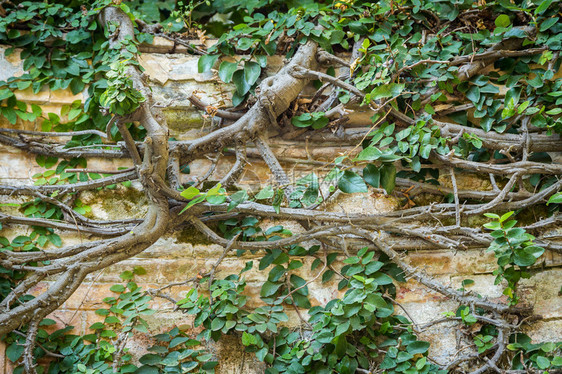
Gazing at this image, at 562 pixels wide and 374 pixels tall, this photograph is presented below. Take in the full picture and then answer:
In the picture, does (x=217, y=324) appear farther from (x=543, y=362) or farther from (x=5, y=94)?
(x=5, y=94)

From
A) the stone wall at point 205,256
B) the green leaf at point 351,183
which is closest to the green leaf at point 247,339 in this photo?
the stone wall at point 205,256

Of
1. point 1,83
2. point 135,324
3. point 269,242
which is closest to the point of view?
point 135,324

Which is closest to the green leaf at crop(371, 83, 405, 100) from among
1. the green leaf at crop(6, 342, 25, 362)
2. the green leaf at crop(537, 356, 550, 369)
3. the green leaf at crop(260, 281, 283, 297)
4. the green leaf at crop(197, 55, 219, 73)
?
the green leaf at crop(197, 55, 219, 73)

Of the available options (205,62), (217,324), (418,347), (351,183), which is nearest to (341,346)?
(418,347)

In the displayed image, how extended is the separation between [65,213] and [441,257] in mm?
1618

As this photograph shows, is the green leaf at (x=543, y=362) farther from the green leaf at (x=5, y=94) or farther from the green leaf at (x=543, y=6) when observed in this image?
the green leaf at (x=5, y=94)

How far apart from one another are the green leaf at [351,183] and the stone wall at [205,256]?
295 mm

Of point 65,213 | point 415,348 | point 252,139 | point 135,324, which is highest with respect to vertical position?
point 252,139

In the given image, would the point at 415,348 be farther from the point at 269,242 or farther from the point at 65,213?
the point at 65,213

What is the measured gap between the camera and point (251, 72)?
231cm

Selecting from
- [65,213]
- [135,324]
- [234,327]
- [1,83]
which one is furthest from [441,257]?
[1,83]

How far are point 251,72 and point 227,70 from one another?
0.11 metres

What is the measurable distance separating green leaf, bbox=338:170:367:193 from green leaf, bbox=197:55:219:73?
0.82 meters

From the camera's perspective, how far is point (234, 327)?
2.09 m
